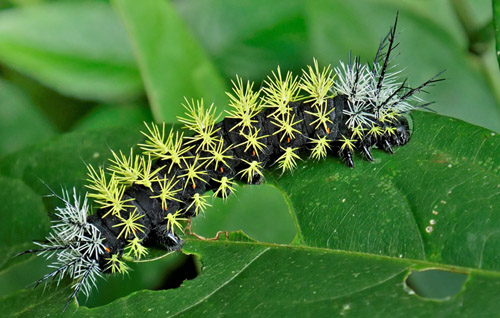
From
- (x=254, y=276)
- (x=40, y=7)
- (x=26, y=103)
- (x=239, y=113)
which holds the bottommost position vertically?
(x=254, y=276)

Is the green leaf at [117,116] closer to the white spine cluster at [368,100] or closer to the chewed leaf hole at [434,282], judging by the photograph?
the white spine cluster at [368,100]

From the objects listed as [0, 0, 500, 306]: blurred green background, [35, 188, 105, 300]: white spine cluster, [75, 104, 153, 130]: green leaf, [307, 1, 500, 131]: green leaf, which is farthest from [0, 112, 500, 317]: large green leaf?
[75, 104, 153, 130]: green leaf

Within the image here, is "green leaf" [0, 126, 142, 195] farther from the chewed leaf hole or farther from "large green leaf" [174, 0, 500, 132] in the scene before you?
the chewed leaf hole

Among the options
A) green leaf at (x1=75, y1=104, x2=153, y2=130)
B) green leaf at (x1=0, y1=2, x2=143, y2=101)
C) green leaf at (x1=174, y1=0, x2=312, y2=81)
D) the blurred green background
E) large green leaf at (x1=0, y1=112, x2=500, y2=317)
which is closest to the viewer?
large green leaf at (x1=0, y1=112, x2=500, y2=317)

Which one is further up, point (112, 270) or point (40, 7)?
point (40, 7)

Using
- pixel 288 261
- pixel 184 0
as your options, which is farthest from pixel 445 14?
pixel 288 261

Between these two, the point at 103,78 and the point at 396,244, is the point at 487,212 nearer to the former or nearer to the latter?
the point at 396,244
